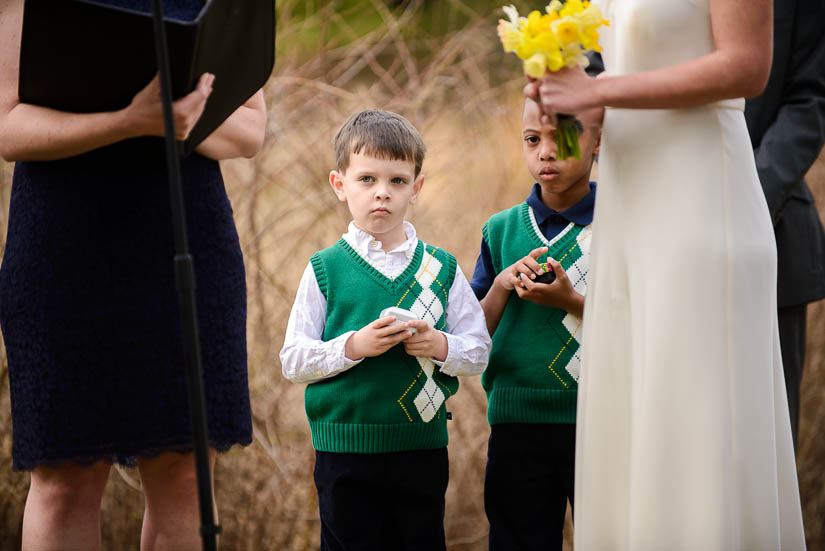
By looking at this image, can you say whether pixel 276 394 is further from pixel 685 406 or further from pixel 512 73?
pixel 685 406

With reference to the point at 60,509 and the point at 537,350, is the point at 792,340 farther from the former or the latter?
the point at 60,509

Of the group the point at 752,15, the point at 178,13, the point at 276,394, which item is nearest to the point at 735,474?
the point at 752,15

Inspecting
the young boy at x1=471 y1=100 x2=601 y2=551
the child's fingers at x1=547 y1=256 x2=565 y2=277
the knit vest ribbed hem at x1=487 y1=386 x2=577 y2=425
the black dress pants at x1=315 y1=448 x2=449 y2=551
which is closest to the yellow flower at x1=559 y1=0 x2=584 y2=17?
the young boy at x1=471 y1=100 x2=601 y2=551

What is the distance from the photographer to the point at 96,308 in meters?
1.95

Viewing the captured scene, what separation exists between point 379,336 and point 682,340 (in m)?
0.73

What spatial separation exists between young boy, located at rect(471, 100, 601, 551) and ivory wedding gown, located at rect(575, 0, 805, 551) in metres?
0.47

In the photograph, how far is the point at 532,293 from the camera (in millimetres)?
2367

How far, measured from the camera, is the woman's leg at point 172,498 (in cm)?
206

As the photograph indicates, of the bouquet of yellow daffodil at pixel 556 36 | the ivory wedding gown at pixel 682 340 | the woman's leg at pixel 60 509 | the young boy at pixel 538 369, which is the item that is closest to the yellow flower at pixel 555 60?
the bouquet of yellow daffodil at pixel 556 36

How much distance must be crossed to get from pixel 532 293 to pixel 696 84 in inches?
29.6

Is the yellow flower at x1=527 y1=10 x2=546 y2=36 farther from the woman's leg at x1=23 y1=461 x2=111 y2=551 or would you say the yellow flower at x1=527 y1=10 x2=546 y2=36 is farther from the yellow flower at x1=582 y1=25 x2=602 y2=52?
the woman's leg at x1=23 y1=461 x2=111 y2=551

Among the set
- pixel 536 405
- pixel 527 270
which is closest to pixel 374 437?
pixel 536 405

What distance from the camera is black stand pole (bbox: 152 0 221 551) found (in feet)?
4.97

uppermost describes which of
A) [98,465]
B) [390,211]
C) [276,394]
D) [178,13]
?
[178,13]
